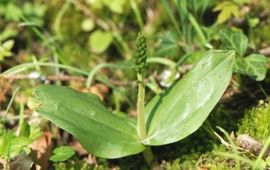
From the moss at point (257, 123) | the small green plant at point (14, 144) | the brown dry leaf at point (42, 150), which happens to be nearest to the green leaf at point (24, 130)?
the small green plant at point (14, 144)

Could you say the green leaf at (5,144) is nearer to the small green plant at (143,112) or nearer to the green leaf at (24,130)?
the green leaf at (24,130)

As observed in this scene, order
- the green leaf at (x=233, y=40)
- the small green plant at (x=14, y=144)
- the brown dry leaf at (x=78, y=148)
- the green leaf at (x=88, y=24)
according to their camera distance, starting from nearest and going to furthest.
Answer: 1. the small green plant at (x=14, y=144)
2. the green leaf at (x=233, y=40)
3. the brown dry leaf at (x=78, y=148)
4. the green leaf at (x=88, y=24)

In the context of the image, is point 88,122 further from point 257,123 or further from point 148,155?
point 257,123

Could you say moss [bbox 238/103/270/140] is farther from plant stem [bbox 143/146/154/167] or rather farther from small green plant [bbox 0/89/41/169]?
small green plant [bbox 0/89/41/169]

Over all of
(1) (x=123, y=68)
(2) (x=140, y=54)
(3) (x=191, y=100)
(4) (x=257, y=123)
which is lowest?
(4) (x=257, y=123)

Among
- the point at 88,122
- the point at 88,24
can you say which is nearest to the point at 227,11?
the point at 88,24

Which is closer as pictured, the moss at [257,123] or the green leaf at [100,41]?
the moss at [257,123]

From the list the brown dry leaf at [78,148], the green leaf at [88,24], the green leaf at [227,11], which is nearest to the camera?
the brown dry leaf at [78,148]
